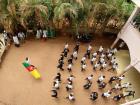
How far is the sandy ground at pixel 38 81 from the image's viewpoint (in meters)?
15.9

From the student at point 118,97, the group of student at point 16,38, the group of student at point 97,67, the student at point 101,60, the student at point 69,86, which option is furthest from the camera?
the group of student at point 16,38

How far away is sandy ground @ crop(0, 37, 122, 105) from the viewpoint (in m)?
15.9

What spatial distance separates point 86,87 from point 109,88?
5.30 feet

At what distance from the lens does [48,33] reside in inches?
744

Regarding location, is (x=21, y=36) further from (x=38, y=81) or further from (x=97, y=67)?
(x=97, y=67)

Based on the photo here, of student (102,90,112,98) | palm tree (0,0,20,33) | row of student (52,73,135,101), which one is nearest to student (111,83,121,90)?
row of student (52,73,135,101)

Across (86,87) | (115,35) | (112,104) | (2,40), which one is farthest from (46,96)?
(115,35)

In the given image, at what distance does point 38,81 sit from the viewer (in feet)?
54.7

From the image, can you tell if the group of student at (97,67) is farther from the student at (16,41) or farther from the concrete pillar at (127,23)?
the student at (16,41)

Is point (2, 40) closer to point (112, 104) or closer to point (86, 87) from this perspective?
point (86, 87)

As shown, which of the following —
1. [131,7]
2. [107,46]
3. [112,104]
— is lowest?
[112,104]

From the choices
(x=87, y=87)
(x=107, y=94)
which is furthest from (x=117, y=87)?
(x=87, y=87)

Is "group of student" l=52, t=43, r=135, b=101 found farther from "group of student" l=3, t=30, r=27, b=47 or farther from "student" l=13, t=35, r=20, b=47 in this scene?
"student" l=13, t=35, r=20, b=47

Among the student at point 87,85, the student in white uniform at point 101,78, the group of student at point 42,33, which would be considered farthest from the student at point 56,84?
the group of student at point 42,33
